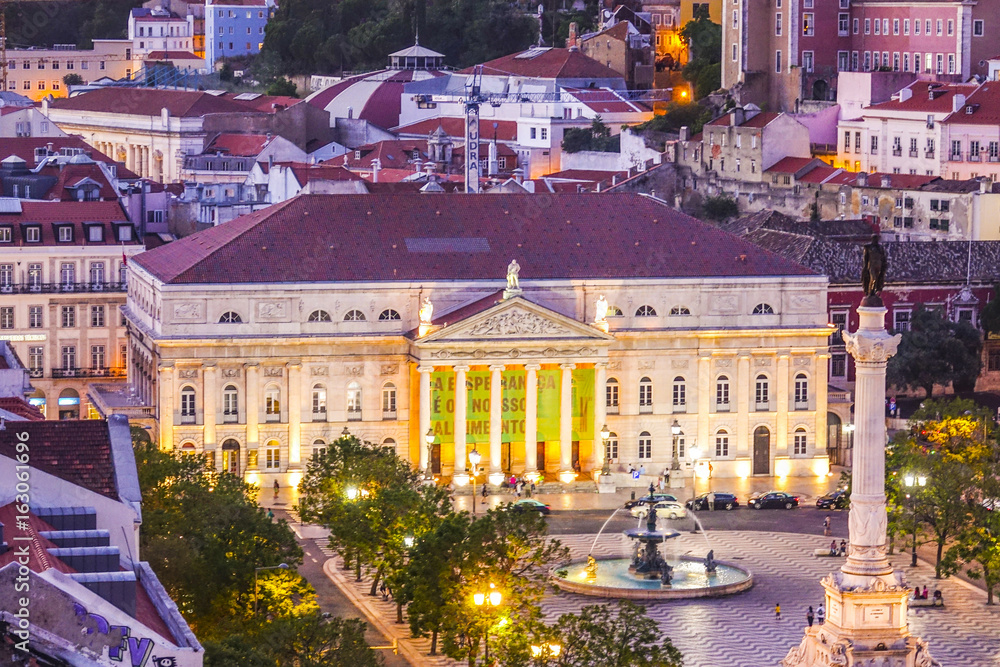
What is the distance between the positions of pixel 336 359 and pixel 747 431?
18.8 meters

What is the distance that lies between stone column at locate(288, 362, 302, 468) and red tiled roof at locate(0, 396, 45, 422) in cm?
3777

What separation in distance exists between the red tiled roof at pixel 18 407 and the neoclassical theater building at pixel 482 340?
35954 millimetres

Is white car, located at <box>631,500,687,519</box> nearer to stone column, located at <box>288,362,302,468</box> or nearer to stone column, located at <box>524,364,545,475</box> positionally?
stone column, located at <box>524,364,545,475</box>

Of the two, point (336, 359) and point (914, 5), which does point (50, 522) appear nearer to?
point (336, 359)

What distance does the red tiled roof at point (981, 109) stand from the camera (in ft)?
567

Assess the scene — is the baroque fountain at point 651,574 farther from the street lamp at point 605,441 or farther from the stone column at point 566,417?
the street lamp at point 605,441

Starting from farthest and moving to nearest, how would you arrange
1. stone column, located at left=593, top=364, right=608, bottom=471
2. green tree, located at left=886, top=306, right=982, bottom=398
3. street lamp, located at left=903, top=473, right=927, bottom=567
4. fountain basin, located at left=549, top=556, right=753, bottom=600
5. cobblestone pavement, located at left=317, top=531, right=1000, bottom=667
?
green tree, located at left=886, top=306, right=982, bottom=398
stone column, located at left=593, top=364, right=608, bottom=471
street lamp, located at left=903, top=473, right=927, bottom=567
fountain basin, located at left=549, top=556, right=753, bottom=600
cobblestone pavement, located at left=317, top=531, right=1000, bottom=667

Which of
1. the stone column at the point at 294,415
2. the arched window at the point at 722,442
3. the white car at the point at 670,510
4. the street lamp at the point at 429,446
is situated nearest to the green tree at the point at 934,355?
the arched window at the point at 722,442

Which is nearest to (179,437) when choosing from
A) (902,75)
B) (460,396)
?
(460,396)

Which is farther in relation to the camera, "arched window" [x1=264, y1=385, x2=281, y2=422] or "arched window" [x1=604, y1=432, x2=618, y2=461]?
"arched window" [x1=604, y1=432, x2=618, y2=461]

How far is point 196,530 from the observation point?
86.1m

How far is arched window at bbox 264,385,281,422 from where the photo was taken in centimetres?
12512

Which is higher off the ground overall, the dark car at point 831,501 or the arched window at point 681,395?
the arched window at point 681,395

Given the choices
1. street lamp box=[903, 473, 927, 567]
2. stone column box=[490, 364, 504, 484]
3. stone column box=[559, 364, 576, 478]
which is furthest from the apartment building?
street lamp box=[903, 473, 927, 567]
